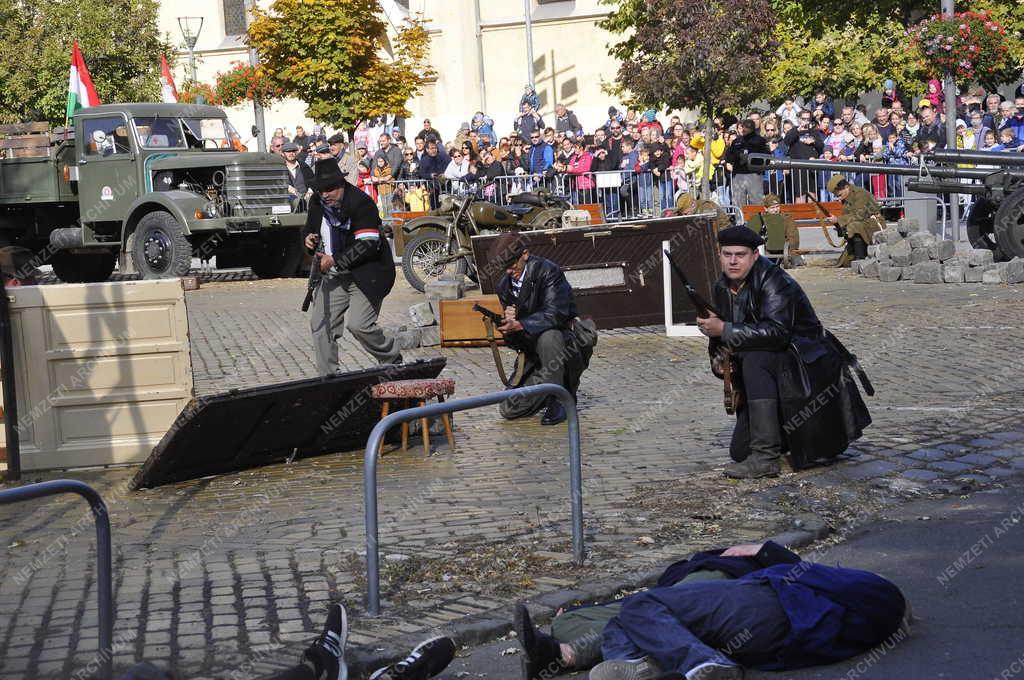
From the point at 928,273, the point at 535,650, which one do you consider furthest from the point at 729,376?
the point at 928,273

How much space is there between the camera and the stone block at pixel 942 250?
60.6 ft

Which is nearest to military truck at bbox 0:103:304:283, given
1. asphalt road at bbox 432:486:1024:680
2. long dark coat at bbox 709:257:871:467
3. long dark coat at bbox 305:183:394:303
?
long dark coat at bbox 305:183:394:303

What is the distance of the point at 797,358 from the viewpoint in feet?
26.4

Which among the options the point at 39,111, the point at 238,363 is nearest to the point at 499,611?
the point at 238,363

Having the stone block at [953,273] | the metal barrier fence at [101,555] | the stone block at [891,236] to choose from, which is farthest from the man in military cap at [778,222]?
the metal barrier fence at [101,555]

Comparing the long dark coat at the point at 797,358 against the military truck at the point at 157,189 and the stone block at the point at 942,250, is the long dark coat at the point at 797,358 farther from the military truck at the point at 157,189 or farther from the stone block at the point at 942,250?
the military truck at the point at 157,189

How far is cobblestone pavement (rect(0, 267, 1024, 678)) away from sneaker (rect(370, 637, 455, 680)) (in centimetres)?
58

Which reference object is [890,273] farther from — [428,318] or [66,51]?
[66,51]

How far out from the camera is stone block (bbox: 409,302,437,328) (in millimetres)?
15508

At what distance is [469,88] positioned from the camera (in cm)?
4641

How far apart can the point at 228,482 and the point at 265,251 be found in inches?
594

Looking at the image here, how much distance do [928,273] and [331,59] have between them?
1531cm

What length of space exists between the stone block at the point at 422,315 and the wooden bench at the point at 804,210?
745cm

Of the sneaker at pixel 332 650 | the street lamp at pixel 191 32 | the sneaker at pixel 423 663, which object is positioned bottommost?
the sneaker at pixel 423 663
